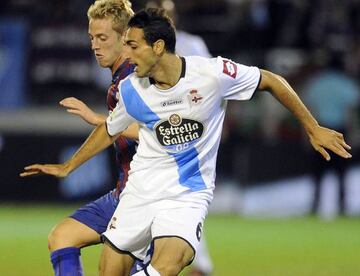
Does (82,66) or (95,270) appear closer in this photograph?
(95,270)

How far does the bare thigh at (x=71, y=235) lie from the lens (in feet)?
23.9

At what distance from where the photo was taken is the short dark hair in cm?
685

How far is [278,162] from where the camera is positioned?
16.8m

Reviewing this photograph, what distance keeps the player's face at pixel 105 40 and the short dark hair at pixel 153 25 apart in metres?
0.62

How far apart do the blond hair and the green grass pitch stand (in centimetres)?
371

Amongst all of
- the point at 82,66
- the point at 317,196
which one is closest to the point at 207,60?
the point at 317,196

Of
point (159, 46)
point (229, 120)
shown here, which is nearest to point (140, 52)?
point (159, 46)

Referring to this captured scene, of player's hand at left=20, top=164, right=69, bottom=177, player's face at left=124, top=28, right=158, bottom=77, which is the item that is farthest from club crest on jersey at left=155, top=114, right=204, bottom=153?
player's hand at left=20, top=164, right=69, bottom=177

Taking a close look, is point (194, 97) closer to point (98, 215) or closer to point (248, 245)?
point (98, 215)

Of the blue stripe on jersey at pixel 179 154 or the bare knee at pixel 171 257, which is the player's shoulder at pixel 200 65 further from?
the bare knee at pixel 171 257

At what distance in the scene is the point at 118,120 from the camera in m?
7.15

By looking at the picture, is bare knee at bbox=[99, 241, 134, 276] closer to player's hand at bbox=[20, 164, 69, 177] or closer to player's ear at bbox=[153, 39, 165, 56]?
player's hand at bbox=[20, 164, 69, 177]

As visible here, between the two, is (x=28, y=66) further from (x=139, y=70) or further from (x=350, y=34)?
(x=139, y=70)

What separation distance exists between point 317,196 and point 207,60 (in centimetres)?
957
